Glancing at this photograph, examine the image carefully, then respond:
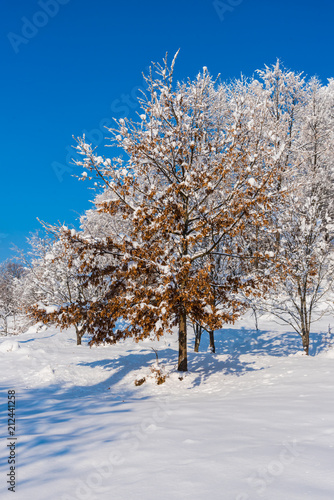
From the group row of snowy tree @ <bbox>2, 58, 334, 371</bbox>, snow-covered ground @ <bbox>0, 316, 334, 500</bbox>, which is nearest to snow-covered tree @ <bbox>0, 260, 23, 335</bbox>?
row of snowy tree @ <bbox>2, 58, 334, 371</bbox>

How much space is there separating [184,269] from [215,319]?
4.38 ft

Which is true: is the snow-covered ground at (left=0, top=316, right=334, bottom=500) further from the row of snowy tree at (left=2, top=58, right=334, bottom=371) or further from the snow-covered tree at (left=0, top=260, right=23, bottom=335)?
the snow-covered tree at (left=0, top=260, right=23, bottom=335)

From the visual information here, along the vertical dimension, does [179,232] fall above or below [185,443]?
above

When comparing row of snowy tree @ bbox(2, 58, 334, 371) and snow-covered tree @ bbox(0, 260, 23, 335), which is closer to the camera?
row of snowy tree @ bbox(2, 58, 334, 371)

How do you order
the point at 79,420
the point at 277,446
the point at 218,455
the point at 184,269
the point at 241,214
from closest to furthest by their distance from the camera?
the point at 218,455
the point at 277,446
the point at 79,420
the point at 184,269
the point at 241,214

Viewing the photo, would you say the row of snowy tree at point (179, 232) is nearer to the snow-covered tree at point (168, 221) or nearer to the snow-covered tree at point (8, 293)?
the snow-covered tree at point (168, 221)

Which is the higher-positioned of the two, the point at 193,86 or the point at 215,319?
the point at 193,86

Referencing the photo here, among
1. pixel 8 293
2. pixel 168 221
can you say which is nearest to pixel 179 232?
pixel 168 221

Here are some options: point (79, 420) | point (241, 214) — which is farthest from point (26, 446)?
point (241, 214)

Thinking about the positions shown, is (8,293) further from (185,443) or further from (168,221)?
(185,443)

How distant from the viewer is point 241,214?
796 centimetres

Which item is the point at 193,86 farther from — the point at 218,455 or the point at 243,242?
the point at 218,455

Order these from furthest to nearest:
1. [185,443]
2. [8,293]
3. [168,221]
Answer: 1. [8,293]
2. [168,221]
3. [185,443]

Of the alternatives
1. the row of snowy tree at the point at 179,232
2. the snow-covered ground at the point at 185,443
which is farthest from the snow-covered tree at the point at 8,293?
the snow-covered ground at the point at 185,443
